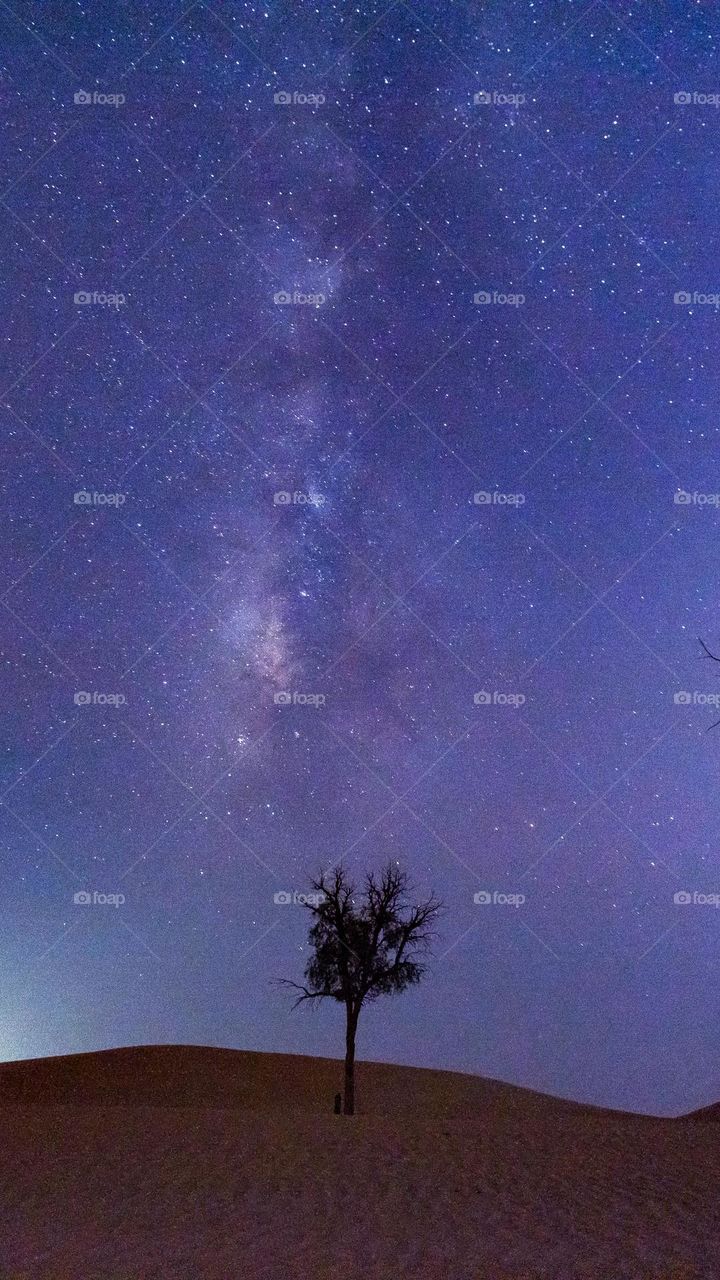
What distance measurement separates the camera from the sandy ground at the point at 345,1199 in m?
9.67

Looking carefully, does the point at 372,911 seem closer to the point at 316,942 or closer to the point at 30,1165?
the point at 316,942

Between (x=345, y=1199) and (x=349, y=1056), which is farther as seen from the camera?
(x=349, y=1056)

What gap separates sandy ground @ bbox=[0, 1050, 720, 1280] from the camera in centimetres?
967

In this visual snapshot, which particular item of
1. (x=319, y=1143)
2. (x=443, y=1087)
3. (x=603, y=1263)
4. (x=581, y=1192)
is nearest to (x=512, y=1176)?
(x=581, y=1192)

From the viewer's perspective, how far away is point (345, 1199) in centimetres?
1248

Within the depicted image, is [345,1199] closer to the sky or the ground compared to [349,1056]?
closer to the sky

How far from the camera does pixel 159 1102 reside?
37531mm

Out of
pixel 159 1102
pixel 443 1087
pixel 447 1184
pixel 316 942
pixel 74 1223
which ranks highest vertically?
pixel 74 1223

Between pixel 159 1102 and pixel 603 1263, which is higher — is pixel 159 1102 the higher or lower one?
the lower one

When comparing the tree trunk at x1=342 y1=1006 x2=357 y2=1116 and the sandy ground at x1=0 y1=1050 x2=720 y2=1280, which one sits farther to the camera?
the tree trunk at x1=342 y1=1006 x2=357 y2=1116

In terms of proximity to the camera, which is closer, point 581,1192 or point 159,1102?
point 581,1192

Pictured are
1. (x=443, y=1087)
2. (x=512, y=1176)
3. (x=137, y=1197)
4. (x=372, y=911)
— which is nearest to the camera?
(x=137, y=1197)

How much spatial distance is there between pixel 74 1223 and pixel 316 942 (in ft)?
64.3

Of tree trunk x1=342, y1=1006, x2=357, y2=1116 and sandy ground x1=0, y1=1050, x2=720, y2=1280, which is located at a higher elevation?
sandy ground x1=0, y1=1050, x2=720, y2=1280
